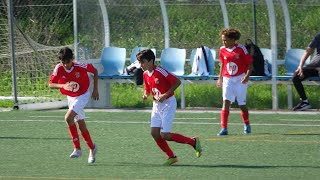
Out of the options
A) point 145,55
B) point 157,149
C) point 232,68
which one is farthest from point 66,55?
point 232,68

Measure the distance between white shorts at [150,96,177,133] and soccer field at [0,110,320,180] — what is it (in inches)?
19.0

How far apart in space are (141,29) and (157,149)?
377 inches

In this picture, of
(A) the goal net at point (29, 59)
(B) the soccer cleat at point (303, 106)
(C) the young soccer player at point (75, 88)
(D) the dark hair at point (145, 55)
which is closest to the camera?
(D) the dark hair at point (145, 55)

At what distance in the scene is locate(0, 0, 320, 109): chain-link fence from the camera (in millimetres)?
23672

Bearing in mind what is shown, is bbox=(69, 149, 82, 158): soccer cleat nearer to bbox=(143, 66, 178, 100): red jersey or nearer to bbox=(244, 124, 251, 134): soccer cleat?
bbox=(143, 66, 178, 100): red jersey

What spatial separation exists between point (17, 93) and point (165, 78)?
35.8 feet

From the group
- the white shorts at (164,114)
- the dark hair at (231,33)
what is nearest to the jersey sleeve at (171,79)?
the white shorts at (164,114)

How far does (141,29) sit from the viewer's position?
24.8m

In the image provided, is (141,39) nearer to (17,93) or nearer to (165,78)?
(17,93)

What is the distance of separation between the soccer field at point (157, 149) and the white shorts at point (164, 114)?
0.48 metres

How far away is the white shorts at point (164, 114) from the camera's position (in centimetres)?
1365

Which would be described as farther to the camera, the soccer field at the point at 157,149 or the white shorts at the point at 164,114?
the white shorts at the point at 164,114

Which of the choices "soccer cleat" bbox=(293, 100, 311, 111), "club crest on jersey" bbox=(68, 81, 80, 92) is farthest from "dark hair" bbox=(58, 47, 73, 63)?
"soccer cleat" bbox=(293, 100, 311, 111)

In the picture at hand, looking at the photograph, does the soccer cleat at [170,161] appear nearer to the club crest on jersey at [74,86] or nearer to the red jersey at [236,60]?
the club crest on jersey at [74,86]
